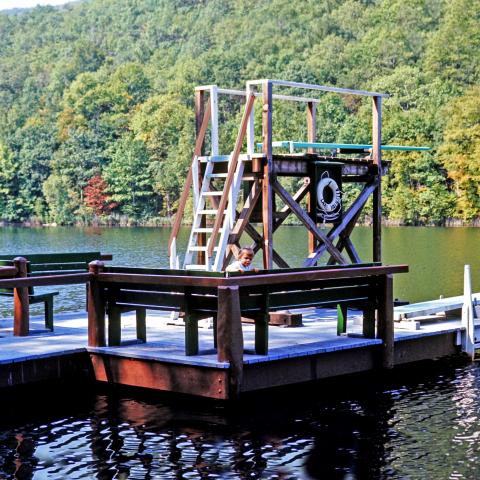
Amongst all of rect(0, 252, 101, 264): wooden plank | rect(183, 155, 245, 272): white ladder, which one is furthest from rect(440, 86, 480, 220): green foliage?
rect(0, 252, 101, 264): wooden plank

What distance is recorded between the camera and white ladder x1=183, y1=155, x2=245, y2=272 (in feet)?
52.1

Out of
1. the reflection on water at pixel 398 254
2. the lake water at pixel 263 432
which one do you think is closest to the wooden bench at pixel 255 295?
the lake water at pixel 263 432

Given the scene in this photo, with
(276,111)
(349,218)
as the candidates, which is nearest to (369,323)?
(349,218)

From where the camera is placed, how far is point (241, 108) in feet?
368

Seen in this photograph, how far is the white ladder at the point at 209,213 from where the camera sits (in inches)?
626

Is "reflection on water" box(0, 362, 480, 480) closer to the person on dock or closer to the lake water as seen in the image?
the lake water

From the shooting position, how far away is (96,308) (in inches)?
531

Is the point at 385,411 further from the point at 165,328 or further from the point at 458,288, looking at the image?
the point at 458,288

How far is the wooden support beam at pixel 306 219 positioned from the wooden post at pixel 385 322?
9.02 ft

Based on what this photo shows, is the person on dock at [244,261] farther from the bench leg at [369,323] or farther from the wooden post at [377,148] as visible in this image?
the wooden post at [377,148]

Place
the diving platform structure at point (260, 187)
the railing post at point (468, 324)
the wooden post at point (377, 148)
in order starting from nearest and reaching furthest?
the railing post at point (468, 324) → the diving platform structure at point (260, 187) → the wooden post at point (377, 148)

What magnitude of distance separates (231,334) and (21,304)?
3730 millimetres

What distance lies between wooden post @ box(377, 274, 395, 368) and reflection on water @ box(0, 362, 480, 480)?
39 cm

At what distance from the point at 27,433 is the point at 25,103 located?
15703cm
